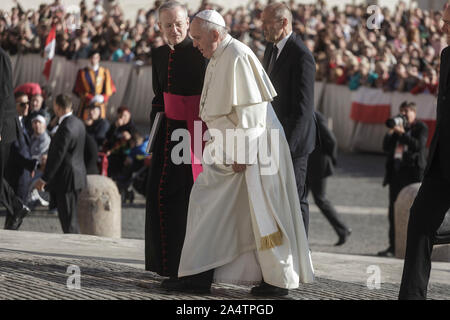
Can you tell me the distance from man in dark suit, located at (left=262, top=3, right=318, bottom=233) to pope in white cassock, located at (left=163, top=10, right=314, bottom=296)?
771 millimetres

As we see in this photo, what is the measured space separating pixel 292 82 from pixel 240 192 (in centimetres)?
119

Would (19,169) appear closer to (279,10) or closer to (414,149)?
(414,149)

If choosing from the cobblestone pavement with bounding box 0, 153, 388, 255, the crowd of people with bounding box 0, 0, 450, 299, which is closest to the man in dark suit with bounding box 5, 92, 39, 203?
the cobblestone pavement with bounding box 0, 153, 388, 255

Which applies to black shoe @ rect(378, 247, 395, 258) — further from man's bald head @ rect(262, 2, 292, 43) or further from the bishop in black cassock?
the bishop in black cassock

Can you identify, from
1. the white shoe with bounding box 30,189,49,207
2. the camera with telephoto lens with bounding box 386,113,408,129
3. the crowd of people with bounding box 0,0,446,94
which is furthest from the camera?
the crowd of people with bounding box 0,0,446,94

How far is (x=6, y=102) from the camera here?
27.0ft

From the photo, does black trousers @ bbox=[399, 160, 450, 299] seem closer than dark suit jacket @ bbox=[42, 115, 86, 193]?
Yes

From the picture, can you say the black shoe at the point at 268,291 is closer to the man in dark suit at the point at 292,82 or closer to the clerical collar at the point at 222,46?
the man in dark suit at the point at 292,82

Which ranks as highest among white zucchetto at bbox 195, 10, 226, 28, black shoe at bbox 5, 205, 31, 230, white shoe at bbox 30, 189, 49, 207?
white zucchetto at bbox 195, 10, 226, 28

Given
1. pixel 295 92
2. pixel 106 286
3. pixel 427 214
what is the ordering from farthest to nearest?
pixel 295 92 < pixel 106 286 < pixel 427 214

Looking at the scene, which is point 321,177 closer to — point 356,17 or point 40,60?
point 40,60

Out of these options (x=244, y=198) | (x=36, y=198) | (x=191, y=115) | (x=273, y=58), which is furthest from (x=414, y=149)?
(x=244, y=198)

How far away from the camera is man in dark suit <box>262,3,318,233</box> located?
6.97 meters

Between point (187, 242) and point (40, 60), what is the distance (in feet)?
58.4
